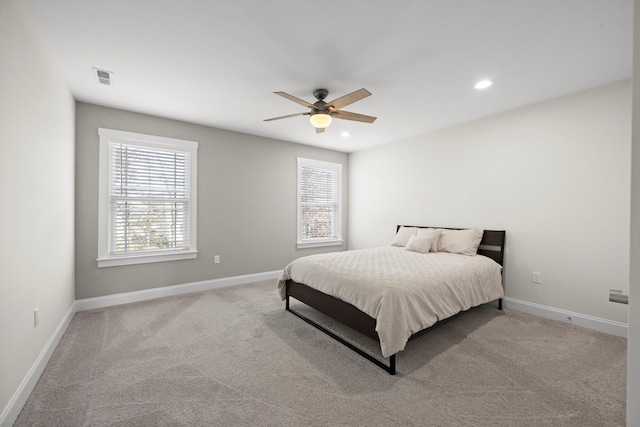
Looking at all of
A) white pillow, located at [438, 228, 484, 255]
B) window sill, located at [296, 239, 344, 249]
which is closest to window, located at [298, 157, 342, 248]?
window sill, located at [296, 239, 344, 249]

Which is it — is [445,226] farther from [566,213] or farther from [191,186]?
[191,186]

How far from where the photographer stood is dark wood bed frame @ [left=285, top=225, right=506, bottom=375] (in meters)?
2.21

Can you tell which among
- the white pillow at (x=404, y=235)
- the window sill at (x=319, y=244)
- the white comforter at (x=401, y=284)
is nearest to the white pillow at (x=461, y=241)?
the white comforter at (x=401, y=284)

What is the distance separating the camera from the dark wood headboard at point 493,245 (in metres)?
3.50

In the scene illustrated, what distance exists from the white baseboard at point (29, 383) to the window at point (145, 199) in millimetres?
1143

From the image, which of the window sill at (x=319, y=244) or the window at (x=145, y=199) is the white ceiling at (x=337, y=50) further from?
the window sill at (x=319, y=244)

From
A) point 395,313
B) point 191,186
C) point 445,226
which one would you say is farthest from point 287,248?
point 395,313

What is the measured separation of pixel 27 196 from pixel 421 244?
395 centimetres

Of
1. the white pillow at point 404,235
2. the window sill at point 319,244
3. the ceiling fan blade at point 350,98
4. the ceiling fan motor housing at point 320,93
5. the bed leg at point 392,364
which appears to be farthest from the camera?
the window sill at point 319,244

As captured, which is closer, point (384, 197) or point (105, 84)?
point (105, 84)

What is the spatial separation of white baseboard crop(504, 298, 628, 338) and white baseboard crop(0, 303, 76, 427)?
4534mm

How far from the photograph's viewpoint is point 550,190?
125 inches

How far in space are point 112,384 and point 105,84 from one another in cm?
280

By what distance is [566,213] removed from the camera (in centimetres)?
306
